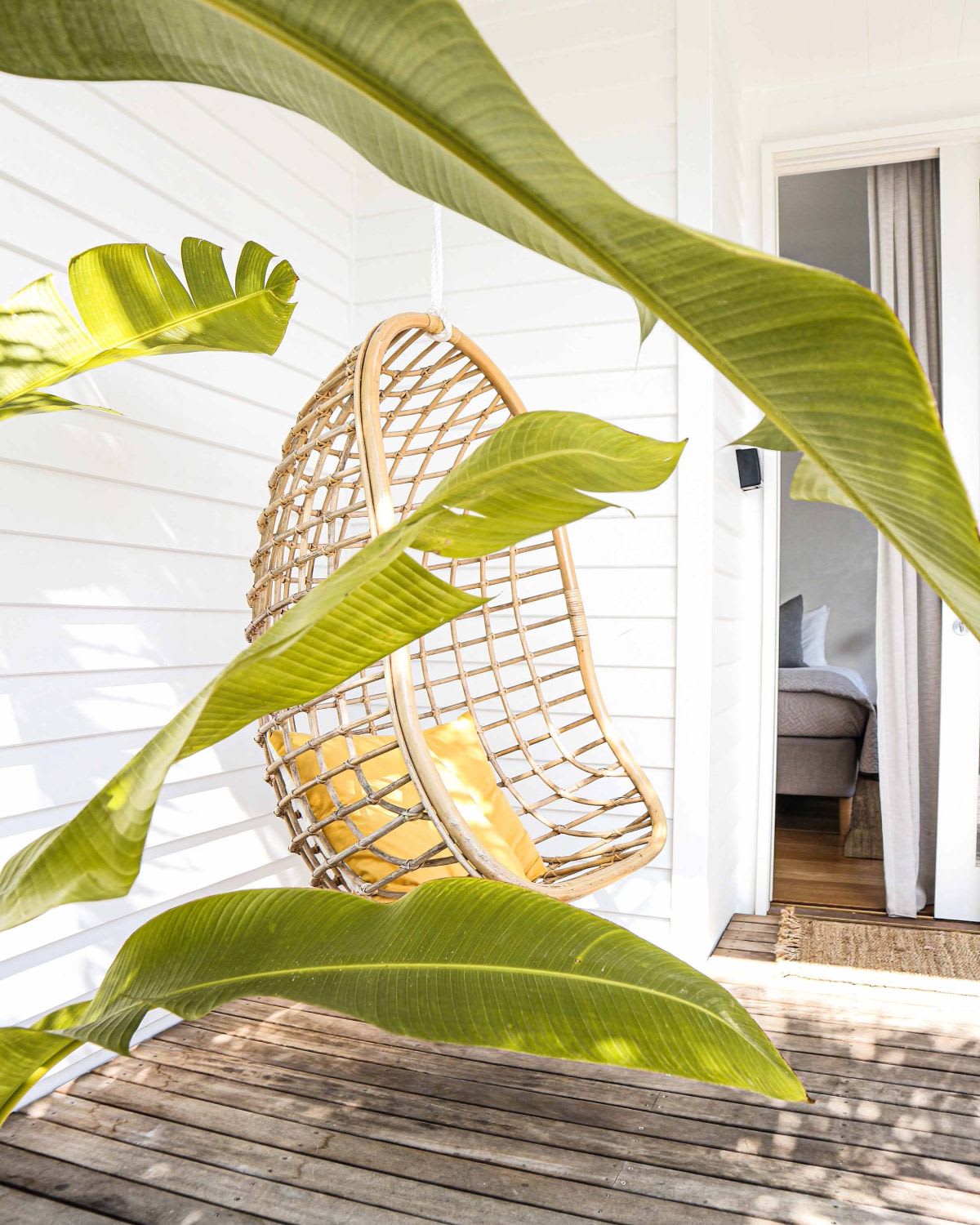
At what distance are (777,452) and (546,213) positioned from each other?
2.96 m

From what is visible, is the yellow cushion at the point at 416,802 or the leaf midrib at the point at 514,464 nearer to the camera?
the leaf midrib at the point at 514,464

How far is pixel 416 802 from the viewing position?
1808 millimetres

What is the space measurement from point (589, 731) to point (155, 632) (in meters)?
1.11

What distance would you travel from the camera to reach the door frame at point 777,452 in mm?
3037

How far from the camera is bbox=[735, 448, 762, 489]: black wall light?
3000 mm

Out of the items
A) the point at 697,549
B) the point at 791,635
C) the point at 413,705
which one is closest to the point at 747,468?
the point at 697,549

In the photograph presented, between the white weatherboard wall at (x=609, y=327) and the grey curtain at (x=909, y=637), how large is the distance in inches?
36.0

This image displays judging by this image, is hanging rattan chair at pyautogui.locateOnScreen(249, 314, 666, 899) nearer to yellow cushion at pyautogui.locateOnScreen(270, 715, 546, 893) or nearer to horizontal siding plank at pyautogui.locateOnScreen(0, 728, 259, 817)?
yellow cushion at pyautogui.locateOnScreen(270, 715, 546, 893)

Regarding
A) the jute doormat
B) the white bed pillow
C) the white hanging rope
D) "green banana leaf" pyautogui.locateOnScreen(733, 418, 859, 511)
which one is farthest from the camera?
the white bed pillow

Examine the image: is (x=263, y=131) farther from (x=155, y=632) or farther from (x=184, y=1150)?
(x=184, y=1150)

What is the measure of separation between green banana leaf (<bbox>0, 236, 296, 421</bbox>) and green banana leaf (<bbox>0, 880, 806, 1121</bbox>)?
58 centimetres

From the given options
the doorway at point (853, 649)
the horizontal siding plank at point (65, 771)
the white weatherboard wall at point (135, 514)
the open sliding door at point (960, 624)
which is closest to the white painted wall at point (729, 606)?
the doorway at point (853, 649)

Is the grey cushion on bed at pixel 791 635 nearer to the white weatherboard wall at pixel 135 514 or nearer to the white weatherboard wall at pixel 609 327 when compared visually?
the white weatherboard wall at pixel 609 327

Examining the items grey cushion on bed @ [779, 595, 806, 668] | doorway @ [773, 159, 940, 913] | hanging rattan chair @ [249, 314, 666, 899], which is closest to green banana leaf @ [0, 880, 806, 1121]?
hanging rattan chair @ [249, 314, 666, 899]
